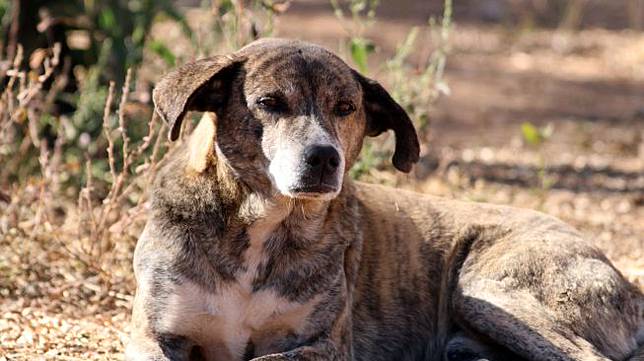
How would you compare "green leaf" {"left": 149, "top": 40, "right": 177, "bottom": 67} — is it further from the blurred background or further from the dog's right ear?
the dog's right ear

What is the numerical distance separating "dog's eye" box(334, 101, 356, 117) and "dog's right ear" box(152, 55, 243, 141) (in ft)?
1.27

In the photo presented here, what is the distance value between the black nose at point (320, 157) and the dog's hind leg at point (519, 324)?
1.10 metres

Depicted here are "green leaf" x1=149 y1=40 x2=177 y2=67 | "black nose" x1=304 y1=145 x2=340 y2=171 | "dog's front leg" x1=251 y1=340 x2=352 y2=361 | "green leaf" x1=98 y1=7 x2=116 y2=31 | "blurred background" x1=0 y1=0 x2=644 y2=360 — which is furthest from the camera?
"green leaf" x1=98 y1=7 x2=116 y2=31

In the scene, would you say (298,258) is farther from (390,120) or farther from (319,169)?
(390,120)

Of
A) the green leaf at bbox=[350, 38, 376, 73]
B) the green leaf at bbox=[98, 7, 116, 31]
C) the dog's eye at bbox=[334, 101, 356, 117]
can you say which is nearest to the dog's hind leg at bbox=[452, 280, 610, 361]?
the dog's eye at bbox=[334, 101, 356, 117]

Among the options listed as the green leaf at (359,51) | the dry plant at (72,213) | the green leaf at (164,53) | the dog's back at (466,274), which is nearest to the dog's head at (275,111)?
the dog's back at (466,274)

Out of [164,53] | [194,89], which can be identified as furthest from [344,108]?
[164,53]

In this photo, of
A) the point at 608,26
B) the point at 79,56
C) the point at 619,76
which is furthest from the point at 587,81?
the point at 79,56

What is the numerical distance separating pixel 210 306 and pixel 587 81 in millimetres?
8302

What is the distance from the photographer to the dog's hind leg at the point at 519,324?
16.8 feet

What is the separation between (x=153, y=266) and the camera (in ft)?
15.8

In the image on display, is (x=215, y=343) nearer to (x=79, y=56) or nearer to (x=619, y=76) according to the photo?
(x=79, y=56)

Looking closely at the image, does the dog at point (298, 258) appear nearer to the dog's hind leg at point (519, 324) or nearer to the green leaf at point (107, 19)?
the dog's hind leg at point (519, 324)

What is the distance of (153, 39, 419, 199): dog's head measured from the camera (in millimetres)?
4605
